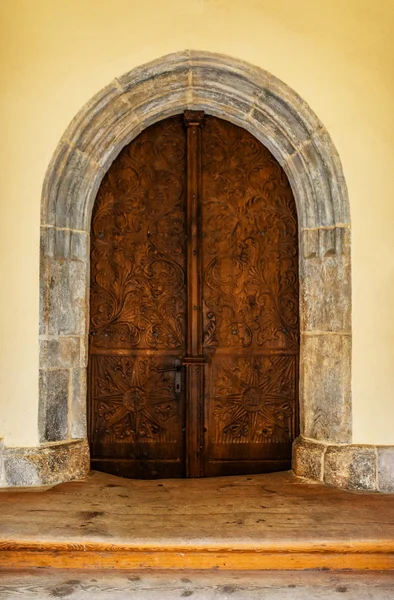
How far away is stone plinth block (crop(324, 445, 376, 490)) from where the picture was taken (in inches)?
113

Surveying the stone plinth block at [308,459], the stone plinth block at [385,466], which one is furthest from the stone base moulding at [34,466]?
the stone plinth block at [385,466]

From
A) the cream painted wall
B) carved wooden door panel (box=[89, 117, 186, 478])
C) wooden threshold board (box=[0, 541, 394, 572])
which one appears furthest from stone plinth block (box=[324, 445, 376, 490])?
carved wooden door panel (box=[89, 117, 186, 478])

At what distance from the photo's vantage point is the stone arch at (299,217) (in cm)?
299

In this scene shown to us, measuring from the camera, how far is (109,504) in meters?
2.67

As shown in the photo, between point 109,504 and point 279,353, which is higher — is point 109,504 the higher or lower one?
the lower one

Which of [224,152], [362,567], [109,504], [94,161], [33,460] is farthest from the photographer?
[224,152]

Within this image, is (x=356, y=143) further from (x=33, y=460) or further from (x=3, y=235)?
(x=33, y=460)

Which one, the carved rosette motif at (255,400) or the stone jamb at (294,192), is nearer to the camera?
the stone jamb at (294,192)

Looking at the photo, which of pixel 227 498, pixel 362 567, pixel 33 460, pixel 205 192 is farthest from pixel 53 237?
pixel 362 567

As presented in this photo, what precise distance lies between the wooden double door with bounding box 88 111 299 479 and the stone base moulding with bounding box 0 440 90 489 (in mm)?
333

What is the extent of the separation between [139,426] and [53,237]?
1.18m

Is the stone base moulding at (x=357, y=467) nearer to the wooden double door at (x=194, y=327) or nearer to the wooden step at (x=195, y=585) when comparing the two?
the wooden double door at (x=194, y=327)

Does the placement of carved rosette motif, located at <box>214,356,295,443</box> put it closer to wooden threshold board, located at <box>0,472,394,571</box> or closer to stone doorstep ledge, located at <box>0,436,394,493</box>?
stone doorstep ledge, located at <box>0,436,394,493</box>

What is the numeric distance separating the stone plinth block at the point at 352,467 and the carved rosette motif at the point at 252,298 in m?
0.41
